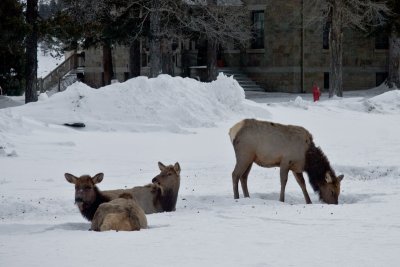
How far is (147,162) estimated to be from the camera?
21.5 metres

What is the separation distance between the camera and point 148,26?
41.8m

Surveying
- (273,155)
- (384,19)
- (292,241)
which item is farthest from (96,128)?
(384,19)

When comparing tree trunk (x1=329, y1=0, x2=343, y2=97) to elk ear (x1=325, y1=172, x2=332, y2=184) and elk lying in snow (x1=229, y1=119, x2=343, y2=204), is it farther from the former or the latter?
elk ear (x1=325, y1=172, x2=332, y2=184)

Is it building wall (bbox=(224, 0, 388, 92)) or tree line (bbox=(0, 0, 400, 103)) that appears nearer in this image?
tree line (bbox=(0, 0, 400, 103))

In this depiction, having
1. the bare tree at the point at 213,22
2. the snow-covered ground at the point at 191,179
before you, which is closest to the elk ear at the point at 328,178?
the snow-covered ground at the point at 191,179

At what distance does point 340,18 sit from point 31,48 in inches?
606

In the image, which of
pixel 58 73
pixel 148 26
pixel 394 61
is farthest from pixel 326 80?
pixel 58 73

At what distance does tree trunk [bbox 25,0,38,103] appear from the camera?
37803 mm

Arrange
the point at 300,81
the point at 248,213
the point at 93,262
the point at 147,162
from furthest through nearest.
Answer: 1. the point at 300,81
2. the point at 147,162
3. the point at 248,213
4. the point at 93,262

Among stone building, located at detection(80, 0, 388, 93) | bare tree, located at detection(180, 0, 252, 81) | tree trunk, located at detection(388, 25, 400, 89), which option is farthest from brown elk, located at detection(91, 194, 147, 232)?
stone building, located at detection(80, 0, 388, 93)

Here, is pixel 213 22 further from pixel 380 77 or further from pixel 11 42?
pixel 380 77

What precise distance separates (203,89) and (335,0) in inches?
576

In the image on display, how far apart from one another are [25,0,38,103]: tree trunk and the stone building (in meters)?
14.3

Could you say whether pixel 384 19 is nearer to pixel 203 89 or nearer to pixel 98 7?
pixel 98 7
